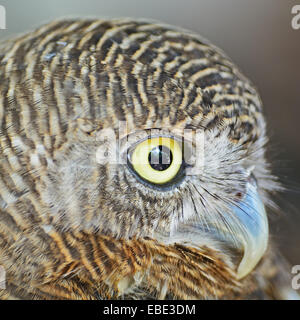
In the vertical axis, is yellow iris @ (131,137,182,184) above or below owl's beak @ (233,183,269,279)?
above

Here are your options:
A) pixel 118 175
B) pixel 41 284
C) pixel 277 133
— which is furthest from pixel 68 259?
pixel 277 133

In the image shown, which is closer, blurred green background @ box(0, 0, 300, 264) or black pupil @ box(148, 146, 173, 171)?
black pupil @ box(148, 146, 173, 171)

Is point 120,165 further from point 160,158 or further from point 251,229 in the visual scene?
point 251,229

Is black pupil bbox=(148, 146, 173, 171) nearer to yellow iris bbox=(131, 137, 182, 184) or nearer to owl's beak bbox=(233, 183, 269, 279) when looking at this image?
yellow iris bbox=(131, 137, 182, 184)

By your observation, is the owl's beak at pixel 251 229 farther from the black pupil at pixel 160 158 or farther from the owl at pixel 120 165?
the black pupil at pixel 160 158

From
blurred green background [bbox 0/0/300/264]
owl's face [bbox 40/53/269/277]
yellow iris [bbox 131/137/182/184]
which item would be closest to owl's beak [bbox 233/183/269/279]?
owl's face [bbox 40/53/269/277]
